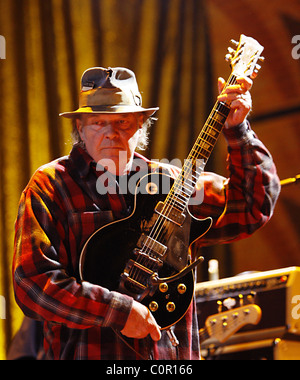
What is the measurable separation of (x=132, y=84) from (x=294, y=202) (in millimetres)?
1567

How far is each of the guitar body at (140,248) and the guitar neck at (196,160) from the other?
0.04 meters

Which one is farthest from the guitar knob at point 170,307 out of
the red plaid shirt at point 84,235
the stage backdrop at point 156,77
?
the stage backdrop at point 156,77

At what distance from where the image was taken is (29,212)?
5.14 feet

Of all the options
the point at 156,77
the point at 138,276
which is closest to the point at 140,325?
the point at 138,276

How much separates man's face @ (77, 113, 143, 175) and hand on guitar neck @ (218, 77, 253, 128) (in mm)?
330

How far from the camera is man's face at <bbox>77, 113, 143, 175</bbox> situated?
1708 millimetres

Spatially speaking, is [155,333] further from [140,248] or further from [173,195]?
[173,195]

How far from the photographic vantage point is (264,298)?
2215 mm

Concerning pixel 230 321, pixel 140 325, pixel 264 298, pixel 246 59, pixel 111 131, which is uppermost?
pixel 246 59

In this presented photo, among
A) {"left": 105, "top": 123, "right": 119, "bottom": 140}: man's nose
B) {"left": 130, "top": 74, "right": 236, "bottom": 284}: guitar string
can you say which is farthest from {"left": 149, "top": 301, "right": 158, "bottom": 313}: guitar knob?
{"left": 105, "top": 123, "right": 119, "bottom": 140}: man's nose

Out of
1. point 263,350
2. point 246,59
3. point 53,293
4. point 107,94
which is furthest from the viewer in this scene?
point 263,350

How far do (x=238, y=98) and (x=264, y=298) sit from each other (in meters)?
0.93

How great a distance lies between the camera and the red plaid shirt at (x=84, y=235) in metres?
1.51
